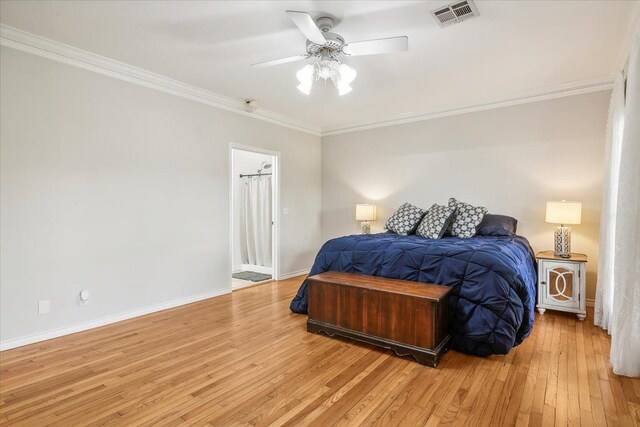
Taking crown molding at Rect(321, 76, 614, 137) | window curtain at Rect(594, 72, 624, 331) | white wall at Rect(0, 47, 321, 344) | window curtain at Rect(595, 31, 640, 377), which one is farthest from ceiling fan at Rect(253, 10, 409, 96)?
crown molding at Rect(321, 76, 614, 137)

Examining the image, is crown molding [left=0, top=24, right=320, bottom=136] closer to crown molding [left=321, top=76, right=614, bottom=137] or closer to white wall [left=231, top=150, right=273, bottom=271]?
white wall [left=231, top=150, right=273, bottom=271]

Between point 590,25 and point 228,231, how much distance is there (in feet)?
13.2

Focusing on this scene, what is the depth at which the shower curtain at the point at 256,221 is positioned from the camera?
18.2 ft

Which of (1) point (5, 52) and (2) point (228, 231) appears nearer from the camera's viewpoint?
(1) point (5, 52)

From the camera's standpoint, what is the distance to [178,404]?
1848mm

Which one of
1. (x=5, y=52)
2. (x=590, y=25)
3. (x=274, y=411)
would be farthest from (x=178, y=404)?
(x=590, y=25)

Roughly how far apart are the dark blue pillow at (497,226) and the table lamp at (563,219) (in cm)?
43

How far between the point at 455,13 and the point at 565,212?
7.43ft

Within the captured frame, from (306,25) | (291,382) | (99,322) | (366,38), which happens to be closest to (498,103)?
(366,38)

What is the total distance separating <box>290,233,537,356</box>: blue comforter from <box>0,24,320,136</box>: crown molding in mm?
2574

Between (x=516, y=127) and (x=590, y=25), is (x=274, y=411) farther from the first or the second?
(x=516, y=127)

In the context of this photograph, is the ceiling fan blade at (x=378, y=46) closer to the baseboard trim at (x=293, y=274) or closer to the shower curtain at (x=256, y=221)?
the shower curtain at (x=256, y=221)

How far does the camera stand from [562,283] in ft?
10.8

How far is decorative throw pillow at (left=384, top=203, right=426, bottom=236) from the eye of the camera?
3.97 meters
